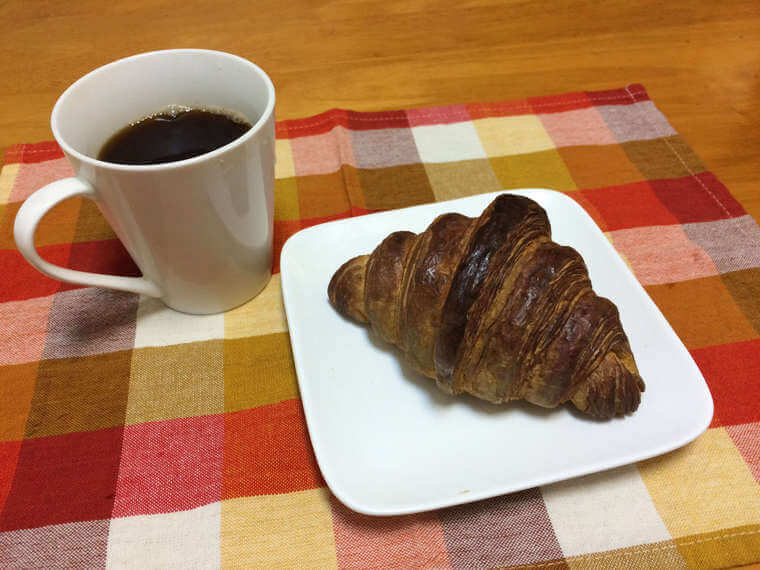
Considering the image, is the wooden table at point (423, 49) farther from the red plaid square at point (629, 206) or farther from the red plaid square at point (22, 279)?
the red plaid square at point (22, 279)

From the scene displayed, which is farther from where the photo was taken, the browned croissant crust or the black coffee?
the black coffee

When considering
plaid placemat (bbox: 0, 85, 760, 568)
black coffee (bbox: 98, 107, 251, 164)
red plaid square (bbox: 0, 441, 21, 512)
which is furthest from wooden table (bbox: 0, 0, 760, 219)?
red plaid square (bbox: 0, 441, 21, 512)

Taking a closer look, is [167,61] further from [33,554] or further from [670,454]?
[670,454]

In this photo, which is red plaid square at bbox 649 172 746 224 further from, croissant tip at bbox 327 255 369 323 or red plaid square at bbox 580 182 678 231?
croissant tip at bbox 327 255 369 323

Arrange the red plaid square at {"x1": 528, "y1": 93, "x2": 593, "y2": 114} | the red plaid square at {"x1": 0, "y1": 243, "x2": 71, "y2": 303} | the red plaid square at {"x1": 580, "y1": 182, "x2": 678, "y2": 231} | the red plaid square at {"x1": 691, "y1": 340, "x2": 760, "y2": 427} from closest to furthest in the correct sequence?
the red plaid square at {"x1": 691, "y1": 340, "x2": 760, "y2": 427} → the red plaid square at {"x1": 0, "y1": 243, "x2": 71, "y2": 303} → the red plaid square at {"x1": 580, "y1": 182, "x2": 678, "y2": 231} → the red plaid square at {"x1": 528, "y1": 93, "x2": 593, "y2": 114}

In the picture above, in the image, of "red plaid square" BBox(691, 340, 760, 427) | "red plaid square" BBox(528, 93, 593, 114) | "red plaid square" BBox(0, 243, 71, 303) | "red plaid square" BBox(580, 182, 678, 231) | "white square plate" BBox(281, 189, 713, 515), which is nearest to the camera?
"white square plate" BBox(281, 189, 713, 515)

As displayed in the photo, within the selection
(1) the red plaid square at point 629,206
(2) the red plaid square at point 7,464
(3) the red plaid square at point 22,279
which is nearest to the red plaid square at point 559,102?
(1) the red plaid square at point 629,206
